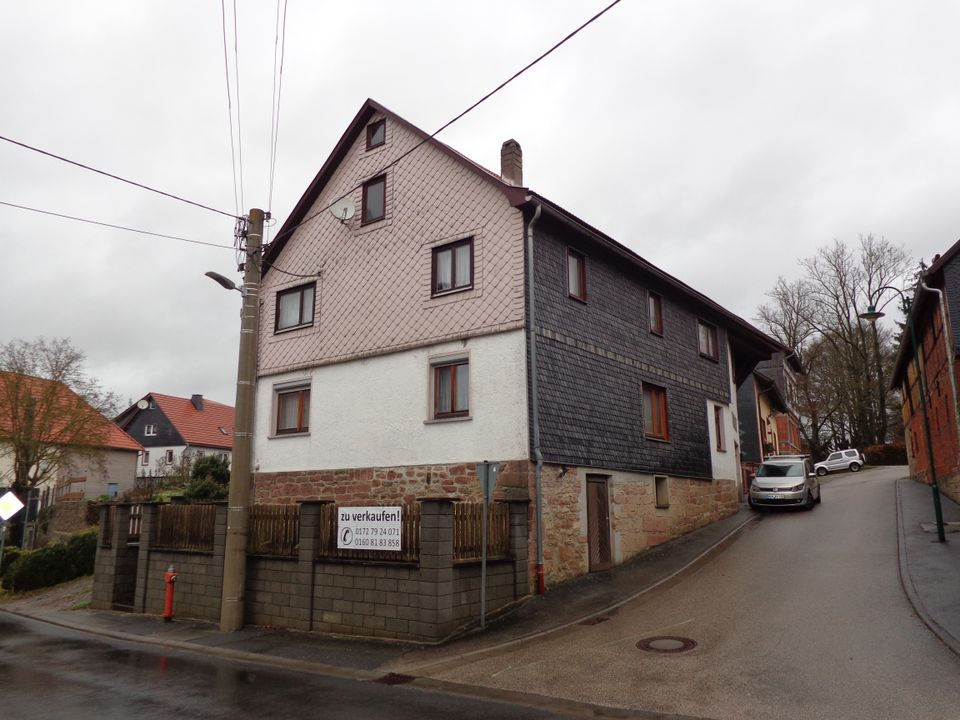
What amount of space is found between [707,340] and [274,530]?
15.2 metres

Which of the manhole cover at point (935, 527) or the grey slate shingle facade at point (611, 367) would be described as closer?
the grey slate shingle facade at point (611, 367)

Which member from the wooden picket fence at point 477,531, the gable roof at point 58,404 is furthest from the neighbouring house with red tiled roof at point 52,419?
the wooden picket fence at point 477,531

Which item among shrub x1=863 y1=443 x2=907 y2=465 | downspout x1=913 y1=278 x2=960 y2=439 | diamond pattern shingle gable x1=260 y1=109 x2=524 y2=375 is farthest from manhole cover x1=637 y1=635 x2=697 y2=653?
shrub x1=863 y1=443 x2=907 y2=465

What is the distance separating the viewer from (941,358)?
22.8 metres

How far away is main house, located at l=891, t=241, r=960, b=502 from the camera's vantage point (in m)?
20.0

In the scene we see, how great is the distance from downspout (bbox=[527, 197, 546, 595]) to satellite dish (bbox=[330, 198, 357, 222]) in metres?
5.47

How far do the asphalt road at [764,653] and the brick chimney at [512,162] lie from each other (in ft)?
32.5

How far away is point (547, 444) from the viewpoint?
48.5 feet

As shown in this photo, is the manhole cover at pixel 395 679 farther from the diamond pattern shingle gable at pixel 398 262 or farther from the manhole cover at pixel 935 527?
the manhole cover at pixel 935 527

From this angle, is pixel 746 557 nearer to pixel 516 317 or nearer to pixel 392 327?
pixel 516 317

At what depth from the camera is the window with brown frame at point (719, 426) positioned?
75.9 feet

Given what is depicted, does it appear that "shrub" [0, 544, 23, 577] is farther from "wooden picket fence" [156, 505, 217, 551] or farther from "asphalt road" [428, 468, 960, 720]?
"asphalt road" [428, 468, 960, 720]

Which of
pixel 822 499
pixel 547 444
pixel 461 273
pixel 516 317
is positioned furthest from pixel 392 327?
pixel 822 499

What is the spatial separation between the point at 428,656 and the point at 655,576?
254 inches
